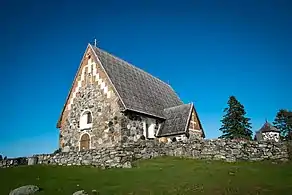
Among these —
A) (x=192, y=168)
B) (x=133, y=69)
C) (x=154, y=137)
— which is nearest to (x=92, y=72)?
(x=133, y=69)

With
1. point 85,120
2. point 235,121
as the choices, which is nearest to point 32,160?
point 85,120

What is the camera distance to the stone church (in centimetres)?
3073

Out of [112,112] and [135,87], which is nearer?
[112,112]

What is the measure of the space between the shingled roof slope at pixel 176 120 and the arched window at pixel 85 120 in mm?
7770

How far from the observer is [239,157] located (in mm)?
23859

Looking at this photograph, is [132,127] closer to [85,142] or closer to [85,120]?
[85,142]

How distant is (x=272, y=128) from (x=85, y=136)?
47.8m

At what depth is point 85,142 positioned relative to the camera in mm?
32594

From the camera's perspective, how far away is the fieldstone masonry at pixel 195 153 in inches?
925

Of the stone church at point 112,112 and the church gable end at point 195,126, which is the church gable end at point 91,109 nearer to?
the stone church at point 112,112

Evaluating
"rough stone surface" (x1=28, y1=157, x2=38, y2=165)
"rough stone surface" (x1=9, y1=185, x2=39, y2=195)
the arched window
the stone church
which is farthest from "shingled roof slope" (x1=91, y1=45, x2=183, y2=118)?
"rough stone surface" (x1=9, y1=185, x2=39, y2=195)

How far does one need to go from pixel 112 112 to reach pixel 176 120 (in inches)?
309

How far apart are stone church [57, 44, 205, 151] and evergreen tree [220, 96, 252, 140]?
19035 millimetres

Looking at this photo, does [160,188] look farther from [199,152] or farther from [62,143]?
[62,143]
